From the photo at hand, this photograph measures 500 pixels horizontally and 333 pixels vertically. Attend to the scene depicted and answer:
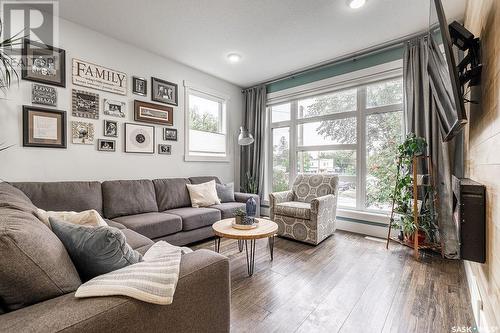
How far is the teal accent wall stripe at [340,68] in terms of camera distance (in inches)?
123

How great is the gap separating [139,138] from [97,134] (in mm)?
513

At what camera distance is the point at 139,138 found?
10.6 feet

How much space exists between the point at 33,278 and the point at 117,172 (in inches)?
101

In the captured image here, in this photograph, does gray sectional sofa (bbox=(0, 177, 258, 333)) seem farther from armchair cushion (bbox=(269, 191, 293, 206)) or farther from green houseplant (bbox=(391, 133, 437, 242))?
green houseplant (bbox=(391, 133, 437, 242))

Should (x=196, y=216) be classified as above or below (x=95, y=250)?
below

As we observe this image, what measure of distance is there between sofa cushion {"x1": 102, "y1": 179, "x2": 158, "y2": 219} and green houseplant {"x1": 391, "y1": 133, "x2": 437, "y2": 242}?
3.12 m

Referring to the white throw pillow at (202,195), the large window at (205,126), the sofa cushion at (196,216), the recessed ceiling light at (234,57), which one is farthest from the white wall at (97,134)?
the sofa cushion at (196,216)

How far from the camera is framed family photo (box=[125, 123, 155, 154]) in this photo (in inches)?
123

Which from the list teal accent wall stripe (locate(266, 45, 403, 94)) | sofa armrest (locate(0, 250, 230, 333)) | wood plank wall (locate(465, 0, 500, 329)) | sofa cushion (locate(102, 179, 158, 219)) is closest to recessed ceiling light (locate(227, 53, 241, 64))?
teal accent wall stripe (locate(266, 45, 403, 94))

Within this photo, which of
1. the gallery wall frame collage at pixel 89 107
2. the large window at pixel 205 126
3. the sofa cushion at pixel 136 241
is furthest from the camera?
the large window at pixel 205 126

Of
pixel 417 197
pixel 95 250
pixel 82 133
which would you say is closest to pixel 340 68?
pixel 417 197

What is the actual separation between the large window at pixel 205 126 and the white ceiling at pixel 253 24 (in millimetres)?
771

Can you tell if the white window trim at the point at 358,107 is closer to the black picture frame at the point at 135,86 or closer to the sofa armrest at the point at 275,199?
the sofa armrest at the point at 275,199

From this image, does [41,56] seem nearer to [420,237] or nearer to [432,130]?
[432,130]
